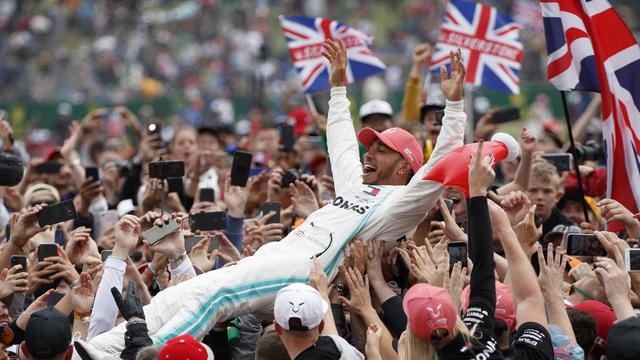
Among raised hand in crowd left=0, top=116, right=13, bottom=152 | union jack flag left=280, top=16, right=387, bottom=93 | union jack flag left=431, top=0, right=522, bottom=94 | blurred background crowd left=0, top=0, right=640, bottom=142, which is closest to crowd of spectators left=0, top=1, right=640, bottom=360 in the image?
raised hand in crowd left=0, top=116, right=13, bottom=152

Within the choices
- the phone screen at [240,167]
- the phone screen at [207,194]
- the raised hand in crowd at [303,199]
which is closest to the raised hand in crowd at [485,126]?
the raised hand in crowd at [303,199]

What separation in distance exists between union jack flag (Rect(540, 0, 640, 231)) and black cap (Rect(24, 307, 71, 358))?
3566 millimetres

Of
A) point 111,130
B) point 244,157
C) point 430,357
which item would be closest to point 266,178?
point 244,157

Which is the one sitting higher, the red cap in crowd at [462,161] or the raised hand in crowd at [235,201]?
the red cap in crowd at [462,161]

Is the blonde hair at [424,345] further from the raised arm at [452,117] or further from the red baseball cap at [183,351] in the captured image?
the raised arm at [452,117]

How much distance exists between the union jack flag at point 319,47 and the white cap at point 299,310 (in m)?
6.30

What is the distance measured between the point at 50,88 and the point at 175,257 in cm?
2072

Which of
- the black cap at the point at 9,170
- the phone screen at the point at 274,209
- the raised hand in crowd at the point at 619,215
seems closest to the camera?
the raised hand in crowd at the point at 619,215

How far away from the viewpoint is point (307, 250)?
6.59 m

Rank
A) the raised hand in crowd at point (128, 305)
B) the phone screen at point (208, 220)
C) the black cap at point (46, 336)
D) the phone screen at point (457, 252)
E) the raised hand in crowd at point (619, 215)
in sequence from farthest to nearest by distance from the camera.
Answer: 1. the phone screen at point (208, 220)
2. the raised hand in crowd at point (619, 215)
3. the phone screen at point (457, 252)
4. the raised hand in crowd at point (128, 305)
5. the black cap at point (46, 336)

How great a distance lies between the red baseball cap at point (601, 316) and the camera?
5.86m

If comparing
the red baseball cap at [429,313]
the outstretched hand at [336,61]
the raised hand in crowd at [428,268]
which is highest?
the outstretched hand at [336,61]

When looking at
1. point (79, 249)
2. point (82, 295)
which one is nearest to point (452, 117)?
point (82, 295)

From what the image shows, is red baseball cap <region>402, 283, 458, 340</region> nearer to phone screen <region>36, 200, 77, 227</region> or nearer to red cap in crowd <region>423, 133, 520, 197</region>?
red cap in crowd <region>423, 133, 520, 197</region>
